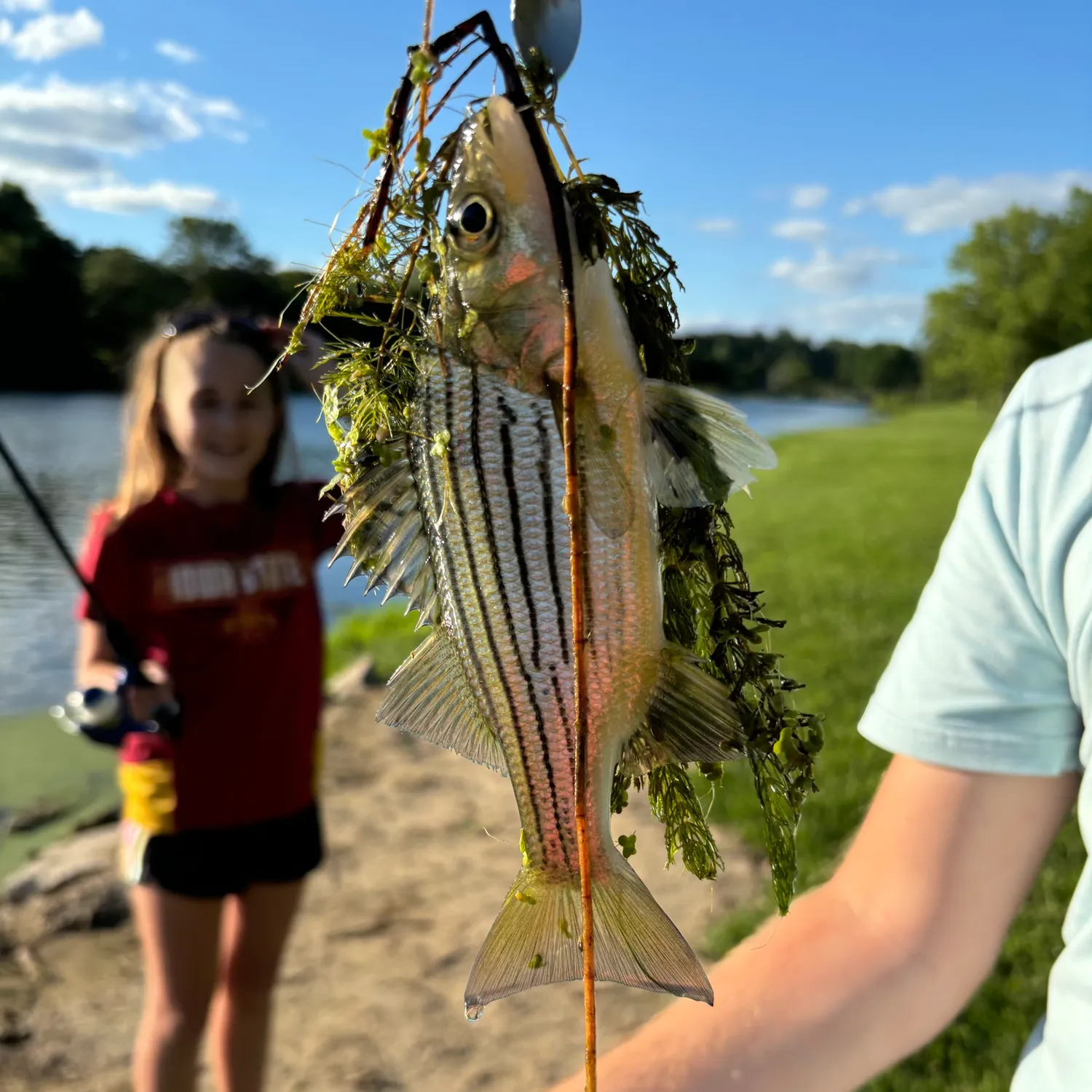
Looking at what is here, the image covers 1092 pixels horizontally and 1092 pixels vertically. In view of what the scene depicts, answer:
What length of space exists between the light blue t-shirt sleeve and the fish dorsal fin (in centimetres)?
112

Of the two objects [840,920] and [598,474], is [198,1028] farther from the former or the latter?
[598,474]

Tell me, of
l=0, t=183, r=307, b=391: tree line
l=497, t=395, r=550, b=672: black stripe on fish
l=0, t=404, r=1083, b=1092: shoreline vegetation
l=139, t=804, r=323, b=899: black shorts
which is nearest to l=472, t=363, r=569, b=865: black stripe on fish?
l=497, t=395, r=550, b=672: black stripe on fish

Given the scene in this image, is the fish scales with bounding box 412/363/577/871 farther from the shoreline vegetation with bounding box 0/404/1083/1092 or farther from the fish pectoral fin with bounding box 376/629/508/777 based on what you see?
the shoreline vegetation with bounding box 0/404/1083/1092

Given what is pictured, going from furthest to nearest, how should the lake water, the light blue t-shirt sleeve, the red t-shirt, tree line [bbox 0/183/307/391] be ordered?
the lake water
tree line [bbox 0/183/307/391]
the red t-shirt
the light blue t-shirt sleeve

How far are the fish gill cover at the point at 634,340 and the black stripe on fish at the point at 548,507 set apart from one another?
11cm

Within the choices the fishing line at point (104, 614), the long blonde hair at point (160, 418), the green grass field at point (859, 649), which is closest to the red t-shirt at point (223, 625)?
the long blonde hair at point (160, 418)

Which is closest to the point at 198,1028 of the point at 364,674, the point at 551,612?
the point at 551,612

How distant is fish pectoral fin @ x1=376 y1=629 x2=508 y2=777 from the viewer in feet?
3.24

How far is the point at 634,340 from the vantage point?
0.94 m

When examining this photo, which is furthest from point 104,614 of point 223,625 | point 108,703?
point 223,625

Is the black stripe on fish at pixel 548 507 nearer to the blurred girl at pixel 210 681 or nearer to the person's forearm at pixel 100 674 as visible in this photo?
the blurred girl at pixel 210 681

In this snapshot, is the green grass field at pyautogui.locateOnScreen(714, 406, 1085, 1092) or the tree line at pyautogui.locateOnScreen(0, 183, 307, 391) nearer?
the green grass field at pyautogui.locateOnScreen(714, 406, 1085, 1092)

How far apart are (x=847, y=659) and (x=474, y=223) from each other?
7.30 meters

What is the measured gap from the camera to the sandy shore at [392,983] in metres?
4.09
